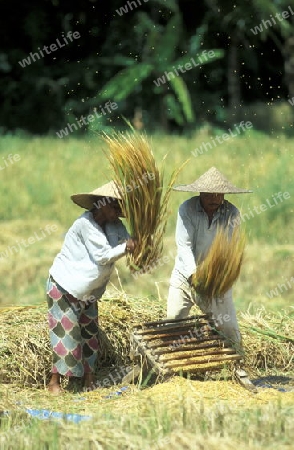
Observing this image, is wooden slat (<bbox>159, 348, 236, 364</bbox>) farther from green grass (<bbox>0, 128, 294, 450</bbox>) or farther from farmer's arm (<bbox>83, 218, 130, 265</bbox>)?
farmer's arm (<bbox>83, 218, 130, 265</bbox>)

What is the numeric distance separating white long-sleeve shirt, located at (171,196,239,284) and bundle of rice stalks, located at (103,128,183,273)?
0.81 ft

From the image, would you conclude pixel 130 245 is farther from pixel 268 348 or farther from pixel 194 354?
pixel 268 348

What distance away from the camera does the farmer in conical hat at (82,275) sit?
5.85 metres

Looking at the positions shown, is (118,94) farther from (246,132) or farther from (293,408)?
(293,408)

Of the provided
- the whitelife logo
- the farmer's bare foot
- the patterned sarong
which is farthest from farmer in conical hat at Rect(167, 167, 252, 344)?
the whitelife logo

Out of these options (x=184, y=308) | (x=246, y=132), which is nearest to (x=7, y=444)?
(x=184, y=308)

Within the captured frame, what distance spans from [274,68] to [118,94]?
13.2ft

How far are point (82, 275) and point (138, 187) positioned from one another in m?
0.67

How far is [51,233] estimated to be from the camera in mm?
11398

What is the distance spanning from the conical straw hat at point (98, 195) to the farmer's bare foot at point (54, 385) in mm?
1127

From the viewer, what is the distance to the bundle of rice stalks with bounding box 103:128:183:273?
5.76 metres

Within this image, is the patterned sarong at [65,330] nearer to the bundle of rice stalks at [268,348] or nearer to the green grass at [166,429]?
the green grass at [166,429]

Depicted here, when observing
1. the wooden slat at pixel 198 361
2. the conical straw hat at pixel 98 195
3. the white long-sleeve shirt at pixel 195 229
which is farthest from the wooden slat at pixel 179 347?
the conical straw hat at pixel 98 195

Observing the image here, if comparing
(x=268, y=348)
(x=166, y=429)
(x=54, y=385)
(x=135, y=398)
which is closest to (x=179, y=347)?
(x=135, y=398)
